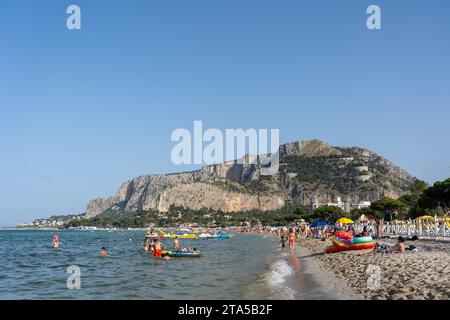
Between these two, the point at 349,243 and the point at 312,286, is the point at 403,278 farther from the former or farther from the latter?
the point at 349,243

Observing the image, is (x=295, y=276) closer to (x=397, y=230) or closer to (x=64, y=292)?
(x=64, y=292)

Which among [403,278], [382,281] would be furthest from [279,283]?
[403,278]

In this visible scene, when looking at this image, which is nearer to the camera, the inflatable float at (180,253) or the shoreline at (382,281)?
the shoreline at (382,281)

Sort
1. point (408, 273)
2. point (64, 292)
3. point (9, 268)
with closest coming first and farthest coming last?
point (408, 273) → point (64, 292) → point (9, 268)

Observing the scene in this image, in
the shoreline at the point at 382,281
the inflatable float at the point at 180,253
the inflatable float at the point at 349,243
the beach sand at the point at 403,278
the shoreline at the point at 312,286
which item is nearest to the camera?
the beach sand at the point at 403,278

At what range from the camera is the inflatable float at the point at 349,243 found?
87.8 feet

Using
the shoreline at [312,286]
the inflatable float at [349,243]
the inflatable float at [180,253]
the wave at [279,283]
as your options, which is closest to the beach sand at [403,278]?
the shoreline at [312,286]

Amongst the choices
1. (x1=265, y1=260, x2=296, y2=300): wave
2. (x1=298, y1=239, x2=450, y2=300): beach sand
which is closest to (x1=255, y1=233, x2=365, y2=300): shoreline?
(x1=265, y1=260, x2=296, y2=300): wave

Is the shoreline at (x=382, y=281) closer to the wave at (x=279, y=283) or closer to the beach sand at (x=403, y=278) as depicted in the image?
the beach sand at (x=403, y=278)

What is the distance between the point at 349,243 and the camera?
27.9 meters

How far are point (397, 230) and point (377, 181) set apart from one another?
146764mm

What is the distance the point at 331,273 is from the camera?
19.1m

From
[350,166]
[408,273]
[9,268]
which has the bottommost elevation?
[9,268]
